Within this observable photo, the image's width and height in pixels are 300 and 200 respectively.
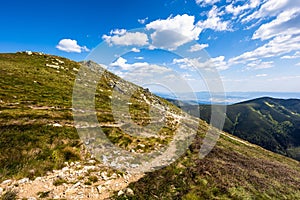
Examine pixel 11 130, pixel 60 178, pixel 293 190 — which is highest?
pixel 11 130

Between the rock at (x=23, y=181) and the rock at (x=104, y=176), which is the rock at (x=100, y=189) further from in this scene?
the rock at (x=23, y=181)

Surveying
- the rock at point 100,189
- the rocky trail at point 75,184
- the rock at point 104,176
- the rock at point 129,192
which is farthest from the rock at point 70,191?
the rock at point 129,192

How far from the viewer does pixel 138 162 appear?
2025 centimetres

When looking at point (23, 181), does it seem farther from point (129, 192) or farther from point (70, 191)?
point (129, 192)

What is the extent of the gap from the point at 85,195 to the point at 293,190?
21801 millimetres

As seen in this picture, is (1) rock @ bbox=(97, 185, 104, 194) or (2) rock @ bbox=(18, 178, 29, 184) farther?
(1) rock @ bbox=(97, 185, 104, 194)

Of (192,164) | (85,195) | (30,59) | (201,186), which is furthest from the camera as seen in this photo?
(30,59)

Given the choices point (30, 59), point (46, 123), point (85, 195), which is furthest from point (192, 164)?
point (30, 59)

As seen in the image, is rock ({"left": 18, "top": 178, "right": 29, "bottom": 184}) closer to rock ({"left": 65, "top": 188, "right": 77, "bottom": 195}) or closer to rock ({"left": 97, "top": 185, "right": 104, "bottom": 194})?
rock ({"left": 65, "top": 188, "right": 77, "bottom": 195})

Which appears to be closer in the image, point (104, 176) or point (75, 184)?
point (75, 184)

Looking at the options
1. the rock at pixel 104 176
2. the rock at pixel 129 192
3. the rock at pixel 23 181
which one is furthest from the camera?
the rock at pixel 104 176

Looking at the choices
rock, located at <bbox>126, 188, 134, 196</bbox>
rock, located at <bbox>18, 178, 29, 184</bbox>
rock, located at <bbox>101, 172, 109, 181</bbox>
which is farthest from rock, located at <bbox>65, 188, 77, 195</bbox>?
rock, located at <bbox>126, 188, 134, 196</bbox>

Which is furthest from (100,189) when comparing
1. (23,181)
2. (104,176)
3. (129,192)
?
(23,181)

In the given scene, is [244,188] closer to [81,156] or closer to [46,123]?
[81,156]
